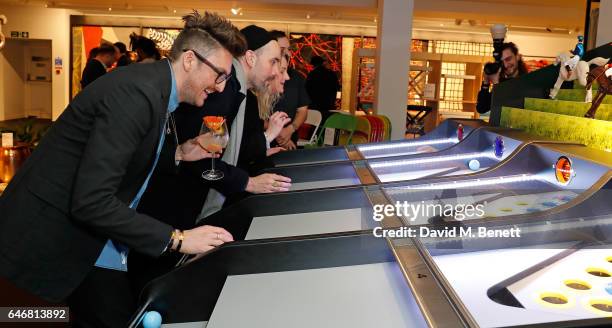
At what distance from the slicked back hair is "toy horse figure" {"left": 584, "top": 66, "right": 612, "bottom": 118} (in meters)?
1.46

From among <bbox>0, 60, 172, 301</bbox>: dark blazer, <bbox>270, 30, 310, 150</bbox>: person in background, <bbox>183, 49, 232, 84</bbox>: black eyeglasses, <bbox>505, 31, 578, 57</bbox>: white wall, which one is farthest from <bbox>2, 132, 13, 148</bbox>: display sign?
<bbox>505, 31, 578, 57</bbox>: white wall

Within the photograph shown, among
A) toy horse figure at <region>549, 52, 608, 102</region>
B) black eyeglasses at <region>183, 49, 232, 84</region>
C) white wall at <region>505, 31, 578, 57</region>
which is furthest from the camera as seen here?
white wall at <region>505, 31, 578, 57</region>

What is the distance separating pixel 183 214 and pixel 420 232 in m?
1.14

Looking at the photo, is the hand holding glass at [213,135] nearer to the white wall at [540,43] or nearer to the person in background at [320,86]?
the person in background at [320,86]

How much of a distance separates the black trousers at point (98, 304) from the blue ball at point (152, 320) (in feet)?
1.07

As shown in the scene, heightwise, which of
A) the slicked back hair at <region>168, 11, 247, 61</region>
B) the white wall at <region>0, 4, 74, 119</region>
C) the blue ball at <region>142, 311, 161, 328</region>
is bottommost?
the blue ball at <region>142, 311, 161, 328</region>

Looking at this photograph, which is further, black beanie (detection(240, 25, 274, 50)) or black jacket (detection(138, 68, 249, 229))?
black beanie (detection(240, 25, 274, 50))

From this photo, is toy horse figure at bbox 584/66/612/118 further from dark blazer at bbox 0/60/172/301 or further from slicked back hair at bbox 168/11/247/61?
dark blazer at bbox 0/60/172/301

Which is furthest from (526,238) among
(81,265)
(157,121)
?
(81,265)

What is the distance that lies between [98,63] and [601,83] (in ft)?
18.3

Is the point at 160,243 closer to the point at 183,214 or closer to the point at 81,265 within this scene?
the point at 81,265

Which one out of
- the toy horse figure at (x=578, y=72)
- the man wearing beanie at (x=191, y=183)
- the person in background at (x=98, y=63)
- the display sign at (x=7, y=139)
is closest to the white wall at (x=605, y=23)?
the toy horse figure at (x=578, y=72)

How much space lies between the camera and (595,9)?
4.81 metres

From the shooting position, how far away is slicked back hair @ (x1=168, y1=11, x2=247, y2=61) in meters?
1.48
